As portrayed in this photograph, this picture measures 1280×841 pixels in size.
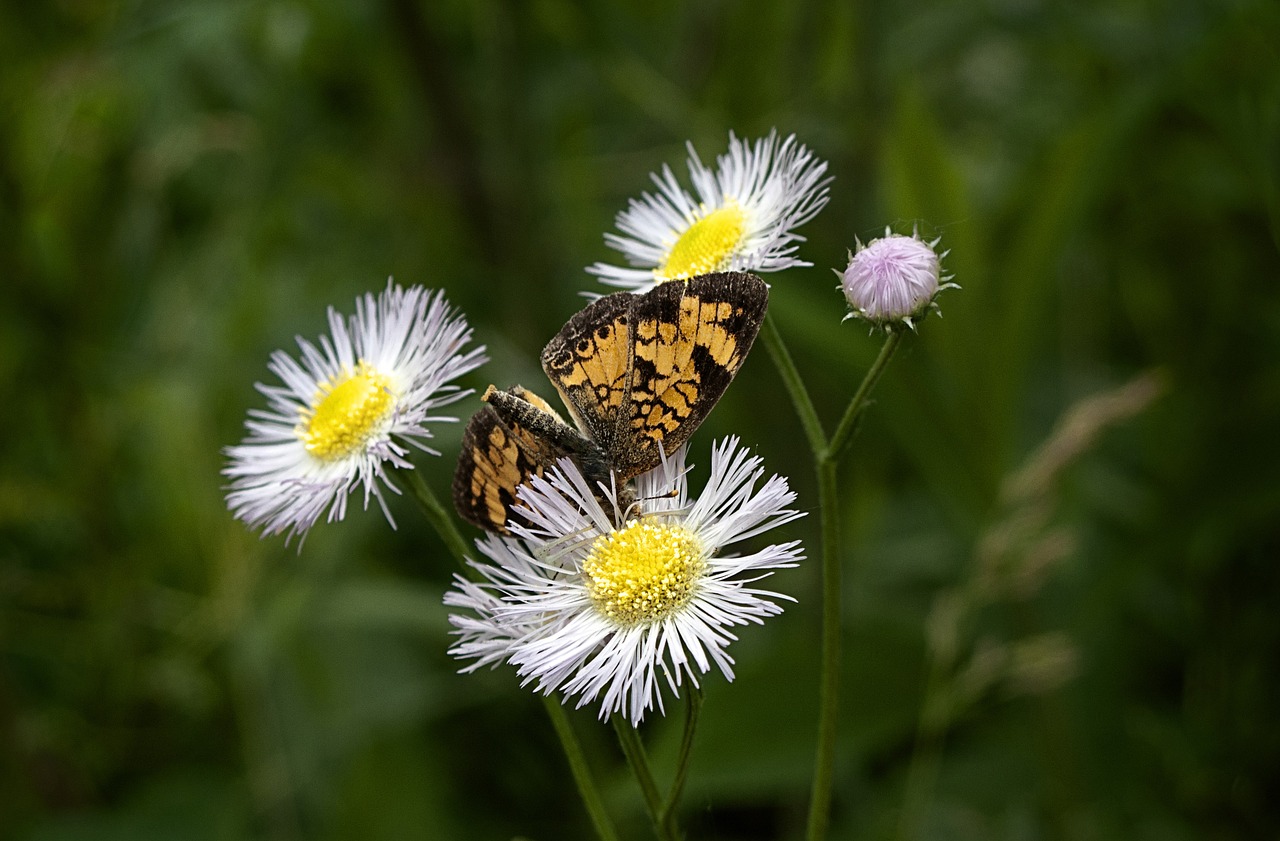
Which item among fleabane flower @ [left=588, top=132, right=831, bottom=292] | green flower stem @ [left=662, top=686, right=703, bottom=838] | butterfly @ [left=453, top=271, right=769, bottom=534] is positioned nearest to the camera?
green flower stem @ [left=662, top=686, right=703, bottom=838]

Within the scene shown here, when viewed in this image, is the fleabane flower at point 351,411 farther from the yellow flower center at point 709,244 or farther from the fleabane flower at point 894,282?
the fleabane flower at point 894,282

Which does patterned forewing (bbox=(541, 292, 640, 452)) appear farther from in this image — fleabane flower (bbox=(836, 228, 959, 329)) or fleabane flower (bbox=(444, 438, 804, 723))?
fleabane flower (bbox=(836, 228, 959, 329))

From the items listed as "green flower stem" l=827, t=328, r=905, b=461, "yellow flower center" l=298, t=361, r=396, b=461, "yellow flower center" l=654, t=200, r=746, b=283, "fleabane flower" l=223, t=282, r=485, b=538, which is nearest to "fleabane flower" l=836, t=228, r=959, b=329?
"green flower stem" l=827, t=328, r=905, b=461

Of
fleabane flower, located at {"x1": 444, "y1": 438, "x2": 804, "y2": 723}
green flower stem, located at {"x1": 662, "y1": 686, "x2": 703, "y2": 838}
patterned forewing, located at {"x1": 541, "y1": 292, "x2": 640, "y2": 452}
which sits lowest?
green flower stem, located at {"x1": 662, "y1": 686, "x2": 703, "y2": 838}

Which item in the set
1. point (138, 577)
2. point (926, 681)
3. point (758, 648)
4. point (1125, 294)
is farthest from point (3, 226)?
point (1125, 294)

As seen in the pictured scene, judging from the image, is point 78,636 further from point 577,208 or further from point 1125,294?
point 1125,294

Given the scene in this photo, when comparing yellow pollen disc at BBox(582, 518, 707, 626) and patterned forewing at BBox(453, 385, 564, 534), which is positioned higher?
patterned forewing at BBox(453, 385, 564, 534)

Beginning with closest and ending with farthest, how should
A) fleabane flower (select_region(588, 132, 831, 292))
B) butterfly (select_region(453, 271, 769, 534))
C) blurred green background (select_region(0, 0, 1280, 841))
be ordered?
butterfly (select_region(453, 271, 769, 534))
fleabane flower (select_region(588, 132, 831, 292))
blurred green background (select_region(0, 0, 1280, 841))
